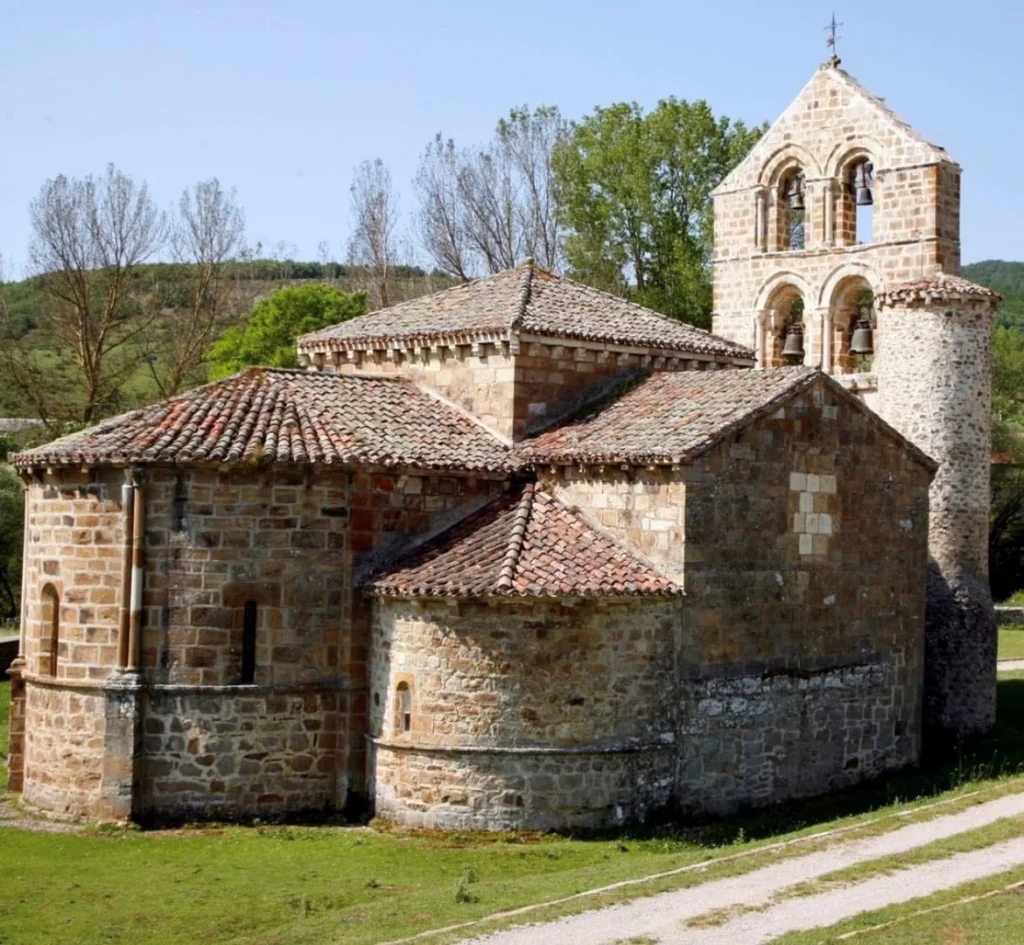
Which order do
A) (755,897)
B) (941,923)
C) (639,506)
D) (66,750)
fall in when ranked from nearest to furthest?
(941,923), (755,897), (66,750), (639,506)

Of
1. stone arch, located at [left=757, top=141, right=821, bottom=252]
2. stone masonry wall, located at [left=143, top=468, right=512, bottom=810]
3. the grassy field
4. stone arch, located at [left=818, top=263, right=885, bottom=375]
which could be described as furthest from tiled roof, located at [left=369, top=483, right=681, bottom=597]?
stone arch, located at [left=757, top=141, right=821, bottom=252]

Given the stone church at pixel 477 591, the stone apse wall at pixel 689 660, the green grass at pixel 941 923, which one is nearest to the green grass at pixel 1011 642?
the stone church at pixel 477 591

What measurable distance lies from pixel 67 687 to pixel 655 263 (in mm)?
25849

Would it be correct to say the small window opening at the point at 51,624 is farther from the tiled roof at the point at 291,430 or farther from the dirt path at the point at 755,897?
the dirt path at the point at 755,897

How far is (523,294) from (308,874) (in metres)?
8.34

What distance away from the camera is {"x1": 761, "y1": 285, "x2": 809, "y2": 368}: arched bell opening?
22828 millimetres

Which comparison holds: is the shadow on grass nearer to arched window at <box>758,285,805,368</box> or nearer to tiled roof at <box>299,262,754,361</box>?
tiled roof at <box>299,262,754,361</box>

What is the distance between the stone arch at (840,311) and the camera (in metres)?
22.2

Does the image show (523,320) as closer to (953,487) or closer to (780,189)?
(780,189)

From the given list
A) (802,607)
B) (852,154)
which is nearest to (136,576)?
(802,607)

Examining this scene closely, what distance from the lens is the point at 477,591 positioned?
15.0 metres

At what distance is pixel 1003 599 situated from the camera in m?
41.2

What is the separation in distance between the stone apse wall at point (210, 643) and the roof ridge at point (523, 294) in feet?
8.55

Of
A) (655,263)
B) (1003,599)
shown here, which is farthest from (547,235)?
(1003,599)
